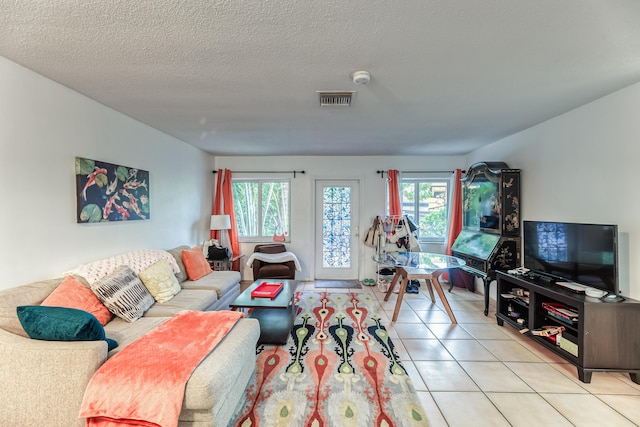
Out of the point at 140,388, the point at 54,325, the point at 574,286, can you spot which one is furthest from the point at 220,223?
the point at 574,286

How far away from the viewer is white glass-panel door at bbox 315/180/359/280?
498cm

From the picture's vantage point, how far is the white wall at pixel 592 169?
2.16 m

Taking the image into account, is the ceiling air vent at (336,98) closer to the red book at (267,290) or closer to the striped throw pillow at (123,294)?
the red book at (267,290)

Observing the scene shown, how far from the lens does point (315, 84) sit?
2043 millimetres

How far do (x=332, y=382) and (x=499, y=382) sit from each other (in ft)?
4.33

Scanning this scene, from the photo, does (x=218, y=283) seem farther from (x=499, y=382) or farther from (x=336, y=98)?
(x=499, y=382)

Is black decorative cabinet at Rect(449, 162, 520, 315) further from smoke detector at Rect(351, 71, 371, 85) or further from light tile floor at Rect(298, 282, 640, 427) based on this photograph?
smoke detector at Rect(351, 71, 371, 85)

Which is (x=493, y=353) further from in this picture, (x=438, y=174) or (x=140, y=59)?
(x=140, y=59)

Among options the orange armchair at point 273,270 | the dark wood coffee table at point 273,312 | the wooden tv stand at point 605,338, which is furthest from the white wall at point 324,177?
the wooden tv stand at point 605,338

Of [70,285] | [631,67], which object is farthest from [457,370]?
[70,285]

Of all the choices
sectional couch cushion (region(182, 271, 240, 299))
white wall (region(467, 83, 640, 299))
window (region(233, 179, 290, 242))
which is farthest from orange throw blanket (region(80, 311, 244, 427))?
window (region(233, 179, 290, 242))

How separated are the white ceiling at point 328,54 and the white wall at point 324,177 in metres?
2.04

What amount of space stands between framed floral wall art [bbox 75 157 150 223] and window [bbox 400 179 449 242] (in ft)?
13.4

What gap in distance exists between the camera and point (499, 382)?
207cm
